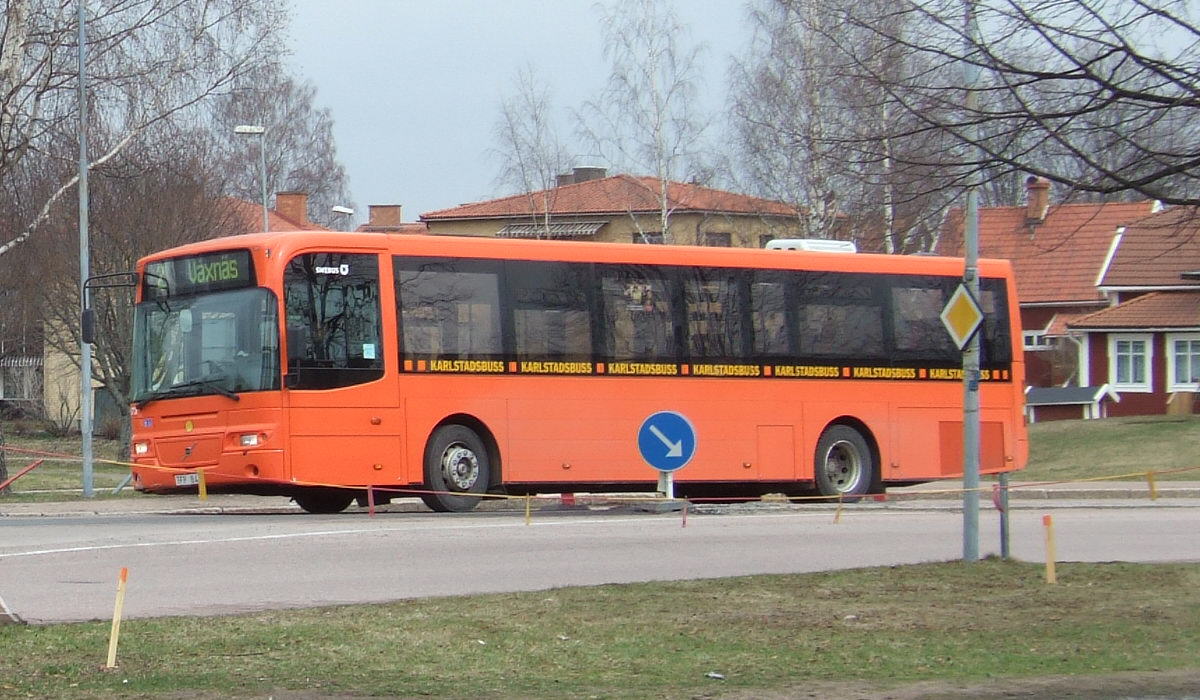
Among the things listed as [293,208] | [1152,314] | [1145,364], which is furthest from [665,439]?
[293,208]

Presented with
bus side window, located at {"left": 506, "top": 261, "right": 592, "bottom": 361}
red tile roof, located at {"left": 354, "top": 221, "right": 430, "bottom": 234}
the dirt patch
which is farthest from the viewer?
red tile roof, located at {"left": 354, "top": 221, "right": 430, "bottom": 234}

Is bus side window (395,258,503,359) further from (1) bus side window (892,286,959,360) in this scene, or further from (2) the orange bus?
(1) bus side window (892,286,959,360)

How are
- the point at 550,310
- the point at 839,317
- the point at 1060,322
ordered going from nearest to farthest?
the point at 550,310
the point at 839,317
the point at 1060,322

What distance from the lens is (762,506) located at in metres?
24.6

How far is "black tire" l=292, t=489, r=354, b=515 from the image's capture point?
2178cm

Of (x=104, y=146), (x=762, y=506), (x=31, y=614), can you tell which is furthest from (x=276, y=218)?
(x=31, y=614)

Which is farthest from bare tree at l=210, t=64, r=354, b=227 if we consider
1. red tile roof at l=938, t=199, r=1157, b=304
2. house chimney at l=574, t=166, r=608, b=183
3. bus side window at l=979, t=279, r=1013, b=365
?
bus side window at l=979, t=279, r=1013, b=365

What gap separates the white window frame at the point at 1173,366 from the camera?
163 feet

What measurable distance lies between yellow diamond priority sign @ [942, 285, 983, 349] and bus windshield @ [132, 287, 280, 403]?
27.2 ft

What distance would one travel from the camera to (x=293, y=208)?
79375 mm

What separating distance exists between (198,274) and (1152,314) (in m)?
35.9

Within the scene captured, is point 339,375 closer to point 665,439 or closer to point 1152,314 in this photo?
point 665,439

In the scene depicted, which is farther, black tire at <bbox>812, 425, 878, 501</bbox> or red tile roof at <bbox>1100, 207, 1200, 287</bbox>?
red tile roof at <bbox>1100, 207, 1200, 287</bbox>

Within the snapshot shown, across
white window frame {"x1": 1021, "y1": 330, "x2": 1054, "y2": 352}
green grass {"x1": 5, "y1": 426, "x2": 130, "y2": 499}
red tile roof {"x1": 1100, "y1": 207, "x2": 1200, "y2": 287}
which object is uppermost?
red tile roof {"x1": 1100, "y1": 207, "x2": 1200, "y2": 287}
